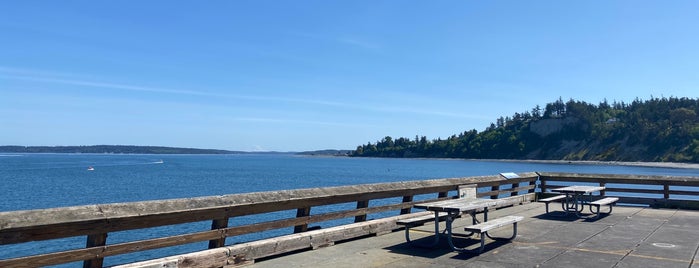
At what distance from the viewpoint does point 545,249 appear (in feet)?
27.3

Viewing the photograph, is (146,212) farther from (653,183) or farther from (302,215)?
(653,183)

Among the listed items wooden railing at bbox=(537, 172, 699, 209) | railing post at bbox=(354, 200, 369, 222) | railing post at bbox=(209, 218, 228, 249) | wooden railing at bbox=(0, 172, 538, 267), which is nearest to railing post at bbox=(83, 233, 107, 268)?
wooden railing at bbox=(0, 172, 538, 267)

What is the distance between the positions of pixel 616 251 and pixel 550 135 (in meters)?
185

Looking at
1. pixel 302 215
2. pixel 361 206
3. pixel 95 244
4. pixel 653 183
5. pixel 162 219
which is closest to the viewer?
pixel 95 244

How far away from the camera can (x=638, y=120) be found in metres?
150

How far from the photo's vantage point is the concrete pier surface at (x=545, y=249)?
724 cm

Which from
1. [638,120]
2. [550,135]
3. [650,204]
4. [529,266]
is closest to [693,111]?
[638,120]

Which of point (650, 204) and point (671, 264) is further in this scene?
point (650, 204)

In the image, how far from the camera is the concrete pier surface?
7242 mm

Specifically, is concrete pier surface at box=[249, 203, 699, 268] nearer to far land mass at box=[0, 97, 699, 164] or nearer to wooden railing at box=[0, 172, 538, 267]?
wooden railing at box=[0, 172, 538, 267]

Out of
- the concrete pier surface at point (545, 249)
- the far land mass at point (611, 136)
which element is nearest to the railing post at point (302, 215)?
the concrete pier surface at point (545, 249)

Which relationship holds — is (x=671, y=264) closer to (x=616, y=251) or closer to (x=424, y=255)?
(x=616, y=251)

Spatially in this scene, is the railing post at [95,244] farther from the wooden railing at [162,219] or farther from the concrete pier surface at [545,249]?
the concrete pier surface at [545,249]

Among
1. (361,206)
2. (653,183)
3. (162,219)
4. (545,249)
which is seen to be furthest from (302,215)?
(653,183)
